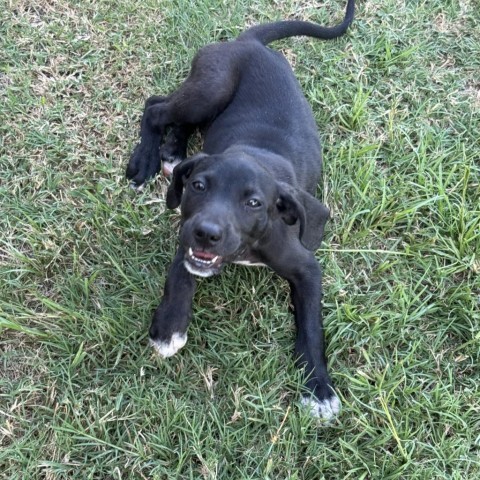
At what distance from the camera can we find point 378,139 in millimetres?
4164

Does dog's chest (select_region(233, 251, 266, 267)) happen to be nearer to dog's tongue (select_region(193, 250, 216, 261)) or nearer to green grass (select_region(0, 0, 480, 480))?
green grass (select_region(0, 0, 480, 480))

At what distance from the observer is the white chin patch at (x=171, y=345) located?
318 centimetres

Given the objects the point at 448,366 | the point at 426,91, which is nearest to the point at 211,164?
the point at 448,366

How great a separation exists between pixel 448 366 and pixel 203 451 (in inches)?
54.2

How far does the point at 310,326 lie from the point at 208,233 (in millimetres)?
877

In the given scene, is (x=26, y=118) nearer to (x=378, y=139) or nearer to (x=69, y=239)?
(x=69, y=239)

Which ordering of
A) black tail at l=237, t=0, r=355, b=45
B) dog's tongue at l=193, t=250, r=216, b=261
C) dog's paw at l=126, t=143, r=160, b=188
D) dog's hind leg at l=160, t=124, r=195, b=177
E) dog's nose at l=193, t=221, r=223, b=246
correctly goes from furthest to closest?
black tail at l=237, t=0, r=355, b=45
dog's hind leg at l=160, t=124, r=195, b=177
dog's paw at l=126, t=143, r=160, b=188
dog's tongue at l=193, t=250, r=216, b=261
dog's nose at l=193, t=221, r=223, b=246

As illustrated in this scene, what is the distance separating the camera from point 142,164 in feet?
13.1

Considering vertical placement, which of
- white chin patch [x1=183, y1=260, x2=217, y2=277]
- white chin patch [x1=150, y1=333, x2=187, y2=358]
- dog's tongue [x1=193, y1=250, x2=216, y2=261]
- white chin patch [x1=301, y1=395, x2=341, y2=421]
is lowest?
white chin patch [x1=301, y1=395, x2=341, y2=421]

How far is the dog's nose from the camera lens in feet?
9.14

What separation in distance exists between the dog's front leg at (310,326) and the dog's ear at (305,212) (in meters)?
0.22

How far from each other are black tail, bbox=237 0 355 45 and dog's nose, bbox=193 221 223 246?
193 cm

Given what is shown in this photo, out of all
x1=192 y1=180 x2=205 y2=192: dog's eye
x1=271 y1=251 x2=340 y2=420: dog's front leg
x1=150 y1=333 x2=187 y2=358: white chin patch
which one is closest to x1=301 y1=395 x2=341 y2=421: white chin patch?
x1=271 y1=251 x2=340 y2=420: dog's front leg

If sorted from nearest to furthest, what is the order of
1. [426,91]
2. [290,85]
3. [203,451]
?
1. [203,451]
2. [290,85]
3. [426,91]
